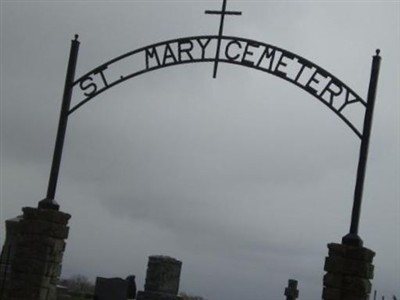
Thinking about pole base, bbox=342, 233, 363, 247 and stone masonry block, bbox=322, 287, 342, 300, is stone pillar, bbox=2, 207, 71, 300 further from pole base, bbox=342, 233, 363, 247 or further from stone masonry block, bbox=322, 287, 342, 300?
pole base, bbox=342, 233, 363, 247

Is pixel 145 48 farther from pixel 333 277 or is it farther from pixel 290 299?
pixel 290 299

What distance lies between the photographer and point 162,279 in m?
13.6

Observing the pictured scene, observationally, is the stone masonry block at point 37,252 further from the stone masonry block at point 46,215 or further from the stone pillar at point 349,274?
the stone pillar at point 349,274

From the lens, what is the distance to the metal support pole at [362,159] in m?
10.4

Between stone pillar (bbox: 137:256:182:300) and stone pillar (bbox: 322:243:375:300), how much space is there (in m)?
4.04

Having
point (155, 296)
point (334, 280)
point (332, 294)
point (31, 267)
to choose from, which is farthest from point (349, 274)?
point (31, 267)

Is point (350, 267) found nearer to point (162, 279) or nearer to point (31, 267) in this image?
point (162, 279)

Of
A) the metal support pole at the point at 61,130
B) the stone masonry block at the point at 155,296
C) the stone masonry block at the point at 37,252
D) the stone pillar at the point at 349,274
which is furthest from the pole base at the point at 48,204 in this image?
the stone pillar at the point at 349,274

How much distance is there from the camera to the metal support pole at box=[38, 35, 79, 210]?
1137cm

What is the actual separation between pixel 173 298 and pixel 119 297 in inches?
45.8

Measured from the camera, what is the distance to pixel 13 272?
1105cm

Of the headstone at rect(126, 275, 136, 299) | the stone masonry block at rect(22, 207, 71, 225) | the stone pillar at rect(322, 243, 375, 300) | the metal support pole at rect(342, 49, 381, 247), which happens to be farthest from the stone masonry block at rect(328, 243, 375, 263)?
the headstone at rect(126, 275, 136, 299)

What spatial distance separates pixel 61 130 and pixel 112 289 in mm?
3002

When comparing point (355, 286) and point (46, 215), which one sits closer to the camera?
point (355, 286)
